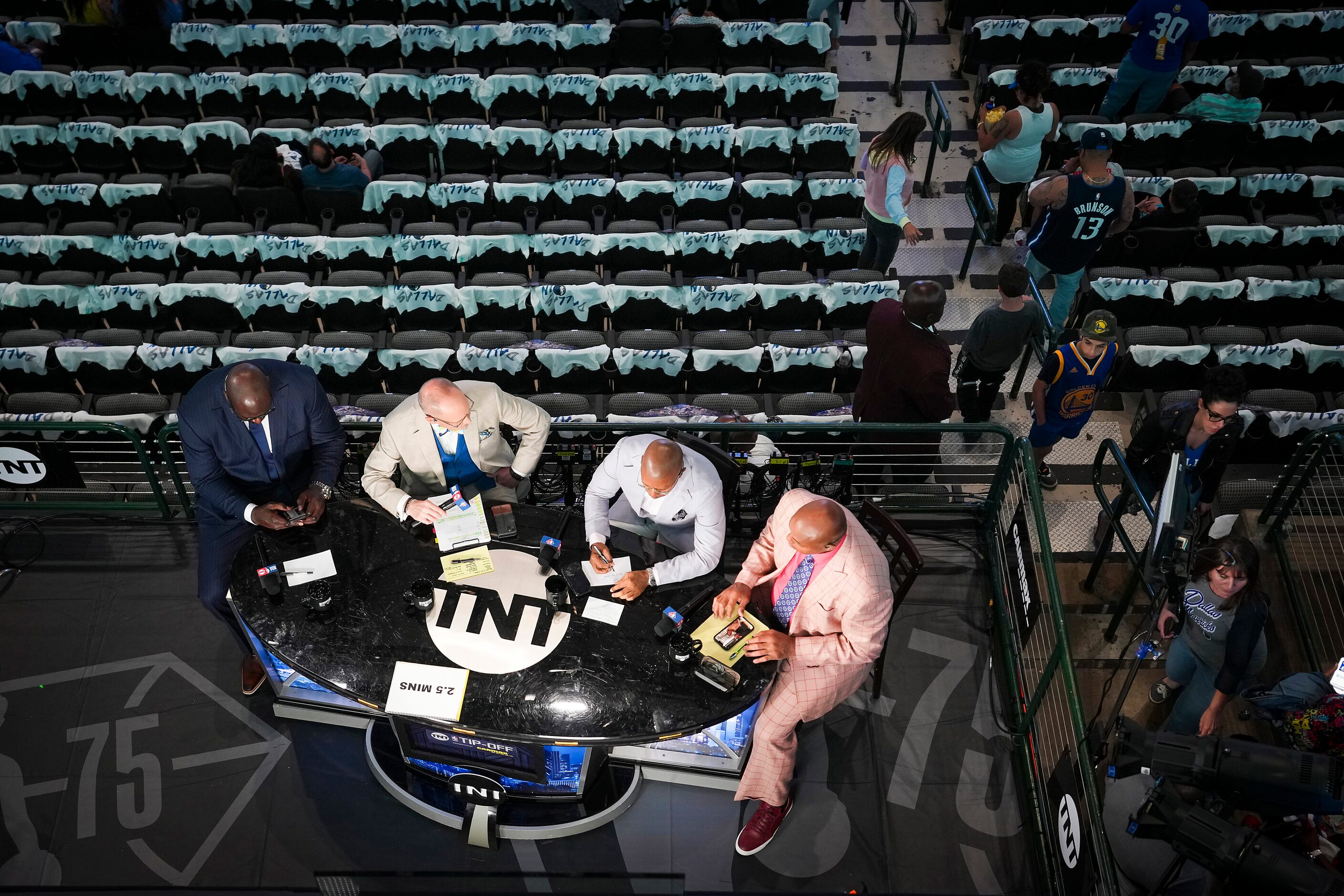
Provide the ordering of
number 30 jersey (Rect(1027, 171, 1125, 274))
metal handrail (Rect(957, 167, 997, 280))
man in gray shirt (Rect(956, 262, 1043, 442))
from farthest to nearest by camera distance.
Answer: metal handrail (Rect(957, 167, 997, 280)), number 30 jersey (Rect(1027, 171, 1125, 274)), man in gray shirt (Rect(956, 262, 1043, 442))

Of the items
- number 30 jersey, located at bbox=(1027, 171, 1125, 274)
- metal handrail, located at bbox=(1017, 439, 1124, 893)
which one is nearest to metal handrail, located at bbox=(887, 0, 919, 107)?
number 30 jersey, located at bbox=(1027, 171, 1125, 274)

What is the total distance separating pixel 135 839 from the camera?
4789 millimetres

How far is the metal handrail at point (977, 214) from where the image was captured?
8031 mm

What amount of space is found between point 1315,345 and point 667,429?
16.5ft

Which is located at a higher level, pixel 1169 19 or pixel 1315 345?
pixel 1169 19

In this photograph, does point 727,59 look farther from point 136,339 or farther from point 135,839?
point 135,839

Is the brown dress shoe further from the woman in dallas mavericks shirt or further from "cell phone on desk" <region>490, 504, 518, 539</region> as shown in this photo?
the woman in dallas mavericks shirt

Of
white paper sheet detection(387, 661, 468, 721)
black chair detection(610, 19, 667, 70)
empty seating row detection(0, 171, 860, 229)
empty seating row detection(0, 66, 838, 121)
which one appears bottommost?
white paper sheet detection(387, 661, 468, 721)

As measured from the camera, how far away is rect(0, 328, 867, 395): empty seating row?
7016 mm

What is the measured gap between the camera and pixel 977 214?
8.48 meters

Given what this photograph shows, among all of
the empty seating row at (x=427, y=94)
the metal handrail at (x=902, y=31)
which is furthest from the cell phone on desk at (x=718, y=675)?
the metal handrail at (x=902, y=31)

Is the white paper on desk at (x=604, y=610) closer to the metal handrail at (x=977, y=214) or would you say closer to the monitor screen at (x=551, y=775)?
the monitor screen at (x=551, y=775)

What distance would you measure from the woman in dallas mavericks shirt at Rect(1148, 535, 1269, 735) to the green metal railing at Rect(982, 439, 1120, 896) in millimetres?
634

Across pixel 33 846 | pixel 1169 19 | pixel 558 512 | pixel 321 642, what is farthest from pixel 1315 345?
pixel 33 846
